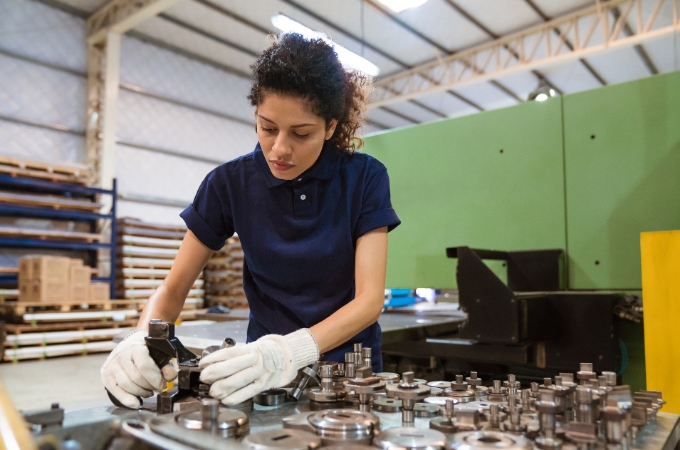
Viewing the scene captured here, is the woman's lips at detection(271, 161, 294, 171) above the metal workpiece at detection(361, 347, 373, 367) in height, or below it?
above

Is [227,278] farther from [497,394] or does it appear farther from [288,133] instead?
[497,394]

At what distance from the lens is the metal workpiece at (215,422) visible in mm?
610

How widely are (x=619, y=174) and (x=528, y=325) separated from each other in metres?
0.73

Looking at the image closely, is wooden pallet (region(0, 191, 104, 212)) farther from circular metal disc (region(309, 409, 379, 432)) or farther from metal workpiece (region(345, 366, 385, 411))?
circular metal disc (region(309, 409, 379, 432))

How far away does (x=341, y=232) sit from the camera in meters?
1.26

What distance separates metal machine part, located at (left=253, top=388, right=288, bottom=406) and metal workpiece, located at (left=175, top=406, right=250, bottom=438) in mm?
199

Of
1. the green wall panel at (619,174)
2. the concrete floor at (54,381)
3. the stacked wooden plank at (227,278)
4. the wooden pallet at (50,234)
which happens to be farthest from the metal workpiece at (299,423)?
the stacked wooden plank at (227,278)

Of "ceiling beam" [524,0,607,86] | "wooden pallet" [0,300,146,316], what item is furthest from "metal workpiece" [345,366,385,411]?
"ceiling beam" [524,0,607,86]

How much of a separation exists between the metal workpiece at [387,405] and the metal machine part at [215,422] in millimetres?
209

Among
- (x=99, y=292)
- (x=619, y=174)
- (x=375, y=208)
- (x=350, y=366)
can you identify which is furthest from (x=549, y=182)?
(x=99, y=292)

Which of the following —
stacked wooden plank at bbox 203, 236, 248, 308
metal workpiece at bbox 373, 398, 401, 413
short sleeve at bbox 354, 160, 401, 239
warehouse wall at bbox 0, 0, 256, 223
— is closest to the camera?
metal workpiece at bbox 373, 398, 401, 413

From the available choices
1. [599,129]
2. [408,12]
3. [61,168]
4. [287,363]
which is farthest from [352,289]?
[408,12]

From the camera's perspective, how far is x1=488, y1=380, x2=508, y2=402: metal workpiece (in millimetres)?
763

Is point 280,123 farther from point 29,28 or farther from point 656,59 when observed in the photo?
point 656,59
